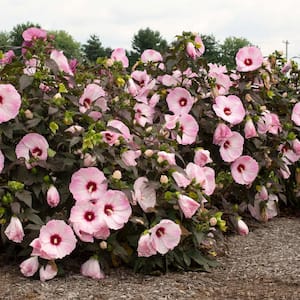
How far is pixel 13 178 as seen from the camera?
2.76m

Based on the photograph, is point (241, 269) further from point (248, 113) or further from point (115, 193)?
point (248, 113)

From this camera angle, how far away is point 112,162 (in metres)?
2.75

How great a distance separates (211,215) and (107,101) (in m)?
0.74

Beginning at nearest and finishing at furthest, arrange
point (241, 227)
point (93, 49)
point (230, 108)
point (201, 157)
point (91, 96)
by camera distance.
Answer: point (91, 96) < point (201, 157) < point (241, 227) < point (230, 108) < point (93, 49)

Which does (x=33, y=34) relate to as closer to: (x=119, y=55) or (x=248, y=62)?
(x=119, y=55)

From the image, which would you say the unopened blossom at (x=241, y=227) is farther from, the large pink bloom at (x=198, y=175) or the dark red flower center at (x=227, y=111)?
the dark red flower center at (x=227, y=111)

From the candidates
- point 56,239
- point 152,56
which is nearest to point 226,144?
point 152,56

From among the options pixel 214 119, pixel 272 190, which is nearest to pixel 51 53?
pixel 214 119

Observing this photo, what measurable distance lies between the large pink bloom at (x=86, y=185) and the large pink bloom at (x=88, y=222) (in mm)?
31

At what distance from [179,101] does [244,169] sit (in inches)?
19.2

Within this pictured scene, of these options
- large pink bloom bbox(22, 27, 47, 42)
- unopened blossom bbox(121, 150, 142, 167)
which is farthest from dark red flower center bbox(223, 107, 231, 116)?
large pink bloom bbox(22, 27, 47, 42)

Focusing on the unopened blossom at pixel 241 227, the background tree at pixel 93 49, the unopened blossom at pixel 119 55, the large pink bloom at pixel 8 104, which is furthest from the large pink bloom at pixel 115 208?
the background tree at pixel 93 49

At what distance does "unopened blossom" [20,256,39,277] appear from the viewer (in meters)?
2.61

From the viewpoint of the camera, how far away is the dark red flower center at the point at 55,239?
260 cm
